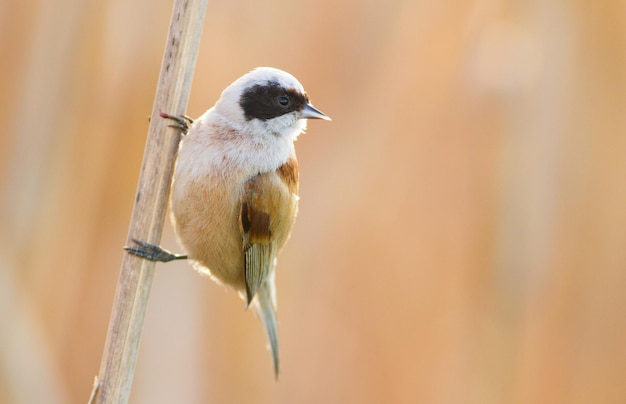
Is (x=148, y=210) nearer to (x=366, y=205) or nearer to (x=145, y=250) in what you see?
(x=145, y=250)

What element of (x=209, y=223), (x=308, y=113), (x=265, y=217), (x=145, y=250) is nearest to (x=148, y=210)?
(x=145, y=250)

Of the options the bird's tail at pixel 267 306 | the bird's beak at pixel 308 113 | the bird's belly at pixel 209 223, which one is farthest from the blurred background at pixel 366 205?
the bird's beak at pixel 308 113

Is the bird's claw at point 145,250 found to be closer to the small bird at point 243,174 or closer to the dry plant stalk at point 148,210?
the dry plant stalk at point 148,210

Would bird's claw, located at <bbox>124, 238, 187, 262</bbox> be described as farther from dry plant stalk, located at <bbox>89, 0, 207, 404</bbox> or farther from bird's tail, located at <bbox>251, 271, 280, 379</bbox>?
bird's tail, located at <bbox>251, 271, 280, 379</bbox>

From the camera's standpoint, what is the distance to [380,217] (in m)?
3.45

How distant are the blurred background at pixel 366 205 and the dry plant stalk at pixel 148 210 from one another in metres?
0.86

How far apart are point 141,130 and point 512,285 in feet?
5.51

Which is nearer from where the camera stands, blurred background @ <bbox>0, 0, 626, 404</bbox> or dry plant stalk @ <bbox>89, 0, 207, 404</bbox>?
dry plant stalk @ <bbox>89, 0, 207, 404</bbox>

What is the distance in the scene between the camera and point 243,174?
227cm

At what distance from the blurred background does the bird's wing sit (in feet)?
1.73

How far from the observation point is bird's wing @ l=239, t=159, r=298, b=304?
2322mm

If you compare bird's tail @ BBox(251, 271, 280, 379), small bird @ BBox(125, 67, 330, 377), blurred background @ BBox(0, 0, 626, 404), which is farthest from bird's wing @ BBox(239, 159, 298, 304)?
blurred background @ BBox(0, 0, 626, 404)

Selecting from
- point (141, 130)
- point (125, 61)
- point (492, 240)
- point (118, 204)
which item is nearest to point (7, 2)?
point (125, 61)

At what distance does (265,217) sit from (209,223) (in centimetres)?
19
